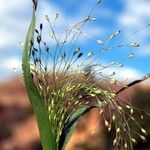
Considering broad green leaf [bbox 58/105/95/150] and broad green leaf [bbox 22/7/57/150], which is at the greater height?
broad green leaf [bbox 22/7/57/150]

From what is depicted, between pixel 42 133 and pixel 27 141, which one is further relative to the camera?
pixel 27 141

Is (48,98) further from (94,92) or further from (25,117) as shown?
(25,117)

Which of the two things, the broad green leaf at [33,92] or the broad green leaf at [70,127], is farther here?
the broad green leaf at [70,127]

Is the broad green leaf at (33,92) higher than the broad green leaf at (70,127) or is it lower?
higher

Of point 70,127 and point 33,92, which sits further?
point 70,127

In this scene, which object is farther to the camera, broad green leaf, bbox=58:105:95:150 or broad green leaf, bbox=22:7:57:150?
broad green leaf, bbox=58:105:95:150

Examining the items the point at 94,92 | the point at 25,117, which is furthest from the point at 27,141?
the point at 94,92

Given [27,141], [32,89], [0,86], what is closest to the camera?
[32,89]

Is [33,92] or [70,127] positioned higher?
[33,92]
